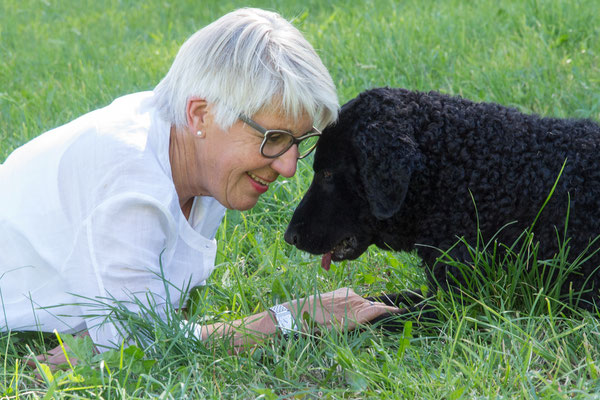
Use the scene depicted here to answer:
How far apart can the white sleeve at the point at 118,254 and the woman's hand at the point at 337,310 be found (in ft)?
1.85

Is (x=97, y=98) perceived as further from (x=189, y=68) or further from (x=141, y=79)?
(x=189, y=68)

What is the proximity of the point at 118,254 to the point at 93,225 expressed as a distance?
0.45ft

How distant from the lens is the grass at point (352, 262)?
241 cm

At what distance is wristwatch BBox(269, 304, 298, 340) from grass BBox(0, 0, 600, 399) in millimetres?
58

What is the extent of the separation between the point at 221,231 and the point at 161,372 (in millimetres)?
1437

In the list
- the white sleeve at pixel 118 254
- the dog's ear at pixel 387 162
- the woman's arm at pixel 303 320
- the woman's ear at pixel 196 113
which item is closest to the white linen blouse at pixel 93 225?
the white sleeve at pixel 118 254

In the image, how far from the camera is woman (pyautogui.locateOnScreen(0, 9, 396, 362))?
2.65m

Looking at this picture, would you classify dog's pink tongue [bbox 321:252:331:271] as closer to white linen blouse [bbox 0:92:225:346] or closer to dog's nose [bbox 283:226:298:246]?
dog's nose [bbox 283:226:298:246]

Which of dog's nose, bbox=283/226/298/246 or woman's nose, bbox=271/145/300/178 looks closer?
woman's nose, bbox=271/145/300/178

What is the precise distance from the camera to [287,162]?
2.90m

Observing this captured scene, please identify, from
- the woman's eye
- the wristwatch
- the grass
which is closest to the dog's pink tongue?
the grass

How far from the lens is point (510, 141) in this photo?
114 inches

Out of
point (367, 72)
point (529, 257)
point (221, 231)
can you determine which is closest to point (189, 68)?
point (221, 231)

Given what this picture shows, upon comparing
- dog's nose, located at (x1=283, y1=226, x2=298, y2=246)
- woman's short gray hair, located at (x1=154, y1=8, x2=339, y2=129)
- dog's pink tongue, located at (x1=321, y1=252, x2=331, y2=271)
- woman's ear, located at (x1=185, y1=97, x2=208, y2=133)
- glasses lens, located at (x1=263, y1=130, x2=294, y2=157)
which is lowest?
dog's pink tongue, located at (x1=321, y1=252, x2=331, y2=271)
